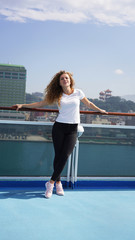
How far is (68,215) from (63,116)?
99 centimetres

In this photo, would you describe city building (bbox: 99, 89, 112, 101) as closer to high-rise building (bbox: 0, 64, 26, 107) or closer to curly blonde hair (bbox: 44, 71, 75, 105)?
high-rise building (bbox: 0, 64, 26, 107)

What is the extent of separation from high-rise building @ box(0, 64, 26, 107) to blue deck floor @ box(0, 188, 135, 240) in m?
145

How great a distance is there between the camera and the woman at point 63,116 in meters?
2.75

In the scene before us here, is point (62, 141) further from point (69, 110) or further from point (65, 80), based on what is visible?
point (65, 80)

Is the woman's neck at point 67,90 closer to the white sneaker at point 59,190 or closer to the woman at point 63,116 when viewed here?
the woman at point 63,116

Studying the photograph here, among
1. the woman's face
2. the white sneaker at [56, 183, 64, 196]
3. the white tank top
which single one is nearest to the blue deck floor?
the white sneaker at [56, 183, 64, 196]

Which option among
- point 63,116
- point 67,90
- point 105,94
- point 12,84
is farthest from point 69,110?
point 105,94

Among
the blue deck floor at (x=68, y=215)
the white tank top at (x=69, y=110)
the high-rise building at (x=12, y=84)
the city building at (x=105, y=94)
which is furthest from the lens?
the city building at (x=105, y=94)

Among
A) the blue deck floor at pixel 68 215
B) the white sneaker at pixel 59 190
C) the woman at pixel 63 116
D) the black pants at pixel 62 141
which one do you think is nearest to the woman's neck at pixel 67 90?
the woman at pixel 63 116

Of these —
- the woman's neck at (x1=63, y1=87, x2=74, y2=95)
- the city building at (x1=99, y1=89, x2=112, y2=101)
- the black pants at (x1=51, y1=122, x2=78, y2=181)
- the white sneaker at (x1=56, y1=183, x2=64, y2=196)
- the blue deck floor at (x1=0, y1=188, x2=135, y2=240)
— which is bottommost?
the blue deck floor at (x1=0, y1=188, x2=135, y2=240)

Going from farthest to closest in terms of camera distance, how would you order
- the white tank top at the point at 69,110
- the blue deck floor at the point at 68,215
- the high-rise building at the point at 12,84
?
1. the high-rise building at the point at 12,84
2. the white tank top at the point at 69,110
3. the blue deck floor at the point at 68,215

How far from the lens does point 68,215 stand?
2297mm

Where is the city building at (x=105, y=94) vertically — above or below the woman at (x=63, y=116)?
above

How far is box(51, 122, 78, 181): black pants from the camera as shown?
278 centimetres
